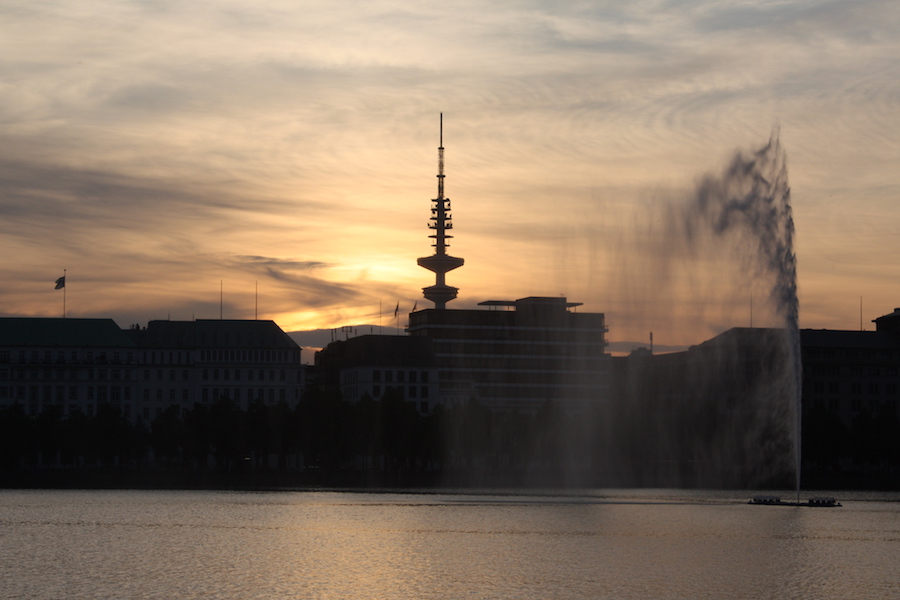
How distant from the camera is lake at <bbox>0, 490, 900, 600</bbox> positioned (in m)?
53.1

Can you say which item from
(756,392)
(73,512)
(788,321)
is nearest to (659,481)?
(756,392)

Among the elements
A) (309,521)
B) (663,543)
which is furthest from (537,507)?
(663,543)

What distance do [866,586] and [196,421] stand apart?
111 meters

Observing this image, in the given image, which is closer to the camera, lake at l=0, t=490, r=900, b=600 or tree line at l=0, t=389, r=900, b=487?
lake at l=0, t=490, r=900, b=600

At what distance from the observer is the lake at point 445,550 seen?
174 feet

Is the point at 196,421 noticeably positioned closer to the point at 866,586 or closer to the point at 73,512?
the point at 73,512

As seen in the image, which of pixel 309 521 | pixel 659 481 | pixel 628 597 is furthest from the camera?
pixel 659 481

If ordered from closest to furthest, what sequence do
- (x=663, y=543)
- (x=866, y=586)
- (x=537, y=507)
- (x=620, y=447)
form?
1. (x=866, y=586)
2. (x=663, y=543)
3. (x=537, y=507)
4. (x=620, y=447)

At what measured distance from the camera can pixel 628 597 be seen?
5106cm

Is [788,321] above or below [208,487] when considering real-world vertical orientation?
above

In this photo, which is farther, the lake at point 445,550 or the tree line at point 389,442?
the tree line at point 389,442

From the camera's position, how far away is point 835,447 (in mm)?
162250

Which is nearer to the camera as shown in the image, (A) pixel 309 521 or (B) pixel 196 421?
(A) pixel 309 521

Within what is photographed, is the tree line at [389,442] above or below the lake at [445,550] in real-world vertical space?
above
